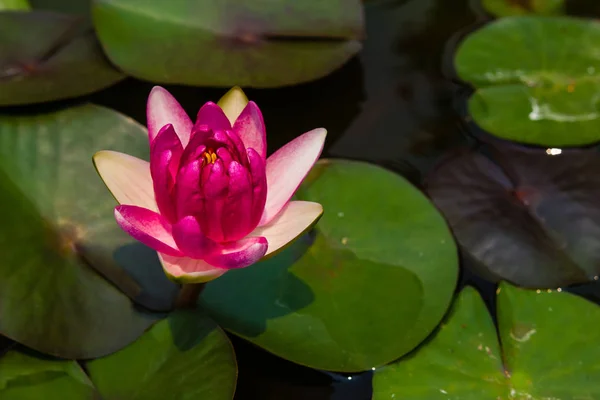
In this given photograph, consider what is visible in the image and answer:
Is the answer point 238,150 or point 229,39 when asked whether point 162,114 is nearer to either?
point 238,150

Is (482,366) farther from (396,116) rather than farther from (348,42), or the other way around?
(348,42)

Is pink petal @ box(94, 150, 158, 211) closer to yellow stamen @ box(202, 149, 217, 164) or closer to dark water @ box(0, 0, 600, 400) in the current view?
yellow stamen @ box(202, 149, 217, 164)

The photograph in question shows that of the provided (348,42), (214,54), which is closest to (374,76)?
(348,42)

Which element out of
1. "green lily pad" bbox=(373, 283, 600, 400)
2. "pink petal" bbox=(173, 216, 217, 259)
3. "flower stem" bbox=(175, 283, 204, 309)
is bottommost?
"green lily pad" bbox=(373, 283, 600, 400)

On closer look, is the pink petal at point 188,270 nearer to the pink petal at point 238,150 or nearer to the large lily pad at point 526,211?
the pink petal at point 238,150

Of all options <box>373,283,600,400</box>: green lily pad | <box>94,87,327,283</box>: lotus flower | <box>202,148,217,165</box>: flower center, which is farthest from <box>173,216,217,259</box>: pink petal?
<box>373,283,600,400</box>: green lily pad

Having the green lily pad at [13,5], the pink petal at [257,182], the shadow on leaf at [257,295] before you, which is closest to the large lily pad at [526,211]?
the shadow on leaf at [257,295]
